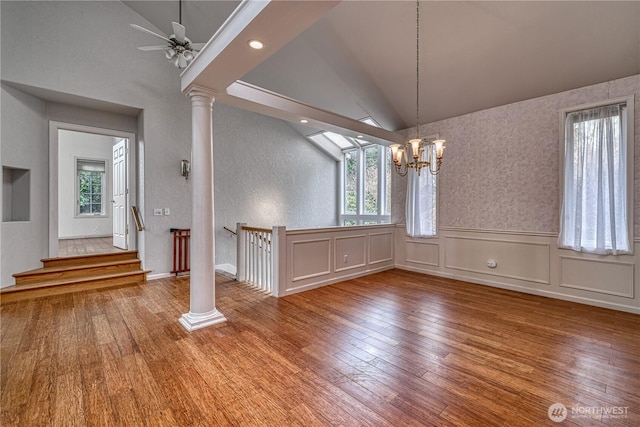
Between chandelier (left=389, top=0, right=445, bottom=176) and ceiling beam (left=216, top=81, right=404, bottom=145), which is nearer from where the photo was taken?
chandelier (left=389, top=0, right=445, bottom=176)

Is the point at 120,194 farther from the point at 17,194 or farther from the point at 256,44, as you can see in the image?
the point at 256,44

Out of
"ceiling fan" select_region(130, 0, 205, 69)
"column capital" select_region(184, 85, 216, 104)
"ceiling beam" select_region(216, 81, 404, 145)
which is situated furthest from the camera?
"ceiling beam" select_region(216, 81, 404, 145)

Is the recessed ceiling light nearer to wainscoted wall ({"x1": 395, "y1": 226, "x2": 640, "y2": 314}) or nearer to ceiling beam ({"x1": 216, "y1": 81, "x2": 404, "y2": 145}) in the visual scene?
ceiling beam ({"x1": 216, "y1": 81, "x2": 404, "y2": 145})

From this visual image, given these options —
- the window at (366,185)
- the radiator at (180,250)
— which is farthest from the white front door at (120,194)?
the window at (366,185)

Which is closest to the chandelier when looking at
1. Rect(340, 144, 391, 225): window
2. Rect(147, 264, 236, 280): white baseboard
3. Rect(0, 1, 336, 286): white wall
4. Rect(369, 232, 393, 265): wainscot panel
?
Rect(369, 232, 393, 265): wainscot panel

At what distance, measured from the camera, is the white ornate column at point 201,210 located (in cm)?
297

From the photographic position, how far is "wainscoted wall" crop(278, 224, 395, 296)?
4.07 metres

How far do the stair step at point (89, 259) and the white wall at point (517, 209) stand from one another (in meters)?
5.56

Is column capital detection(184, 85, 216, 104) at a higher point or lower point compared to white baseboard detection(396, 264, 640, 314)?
higher

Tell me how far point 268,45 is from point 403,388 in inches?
107

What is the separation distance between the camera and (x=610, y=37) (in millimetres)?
3094

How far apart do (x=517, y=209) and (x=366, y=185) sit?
3805 mm

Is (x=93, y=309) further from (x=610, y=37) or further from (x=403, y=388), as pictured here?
(x=610, y=37)
